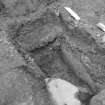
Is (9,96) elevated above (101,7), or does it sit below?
below

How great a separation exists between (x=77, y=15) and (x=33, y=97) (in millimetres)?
2424

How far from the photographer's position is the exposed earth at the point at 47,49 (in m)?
3.51

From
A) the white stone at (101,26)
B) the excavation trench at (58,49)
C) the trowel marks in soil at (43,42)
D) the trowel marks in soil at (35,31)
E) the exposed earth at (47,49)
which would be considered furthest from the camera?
the trowel marks in soil at (35,31)

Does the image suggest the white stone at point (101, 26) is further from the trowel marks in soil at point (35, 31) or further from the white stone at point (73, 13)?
the trowel marks in soil at point (35, 31)

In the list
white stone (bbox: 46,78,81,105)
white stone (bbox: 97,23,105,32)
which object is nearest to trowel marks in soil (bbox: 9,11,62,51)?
white stone (bbox: 97,23,105,32)

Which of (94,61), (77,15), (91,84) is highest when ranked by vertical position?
(77,15)

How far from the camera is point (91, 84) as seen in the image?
411 cm

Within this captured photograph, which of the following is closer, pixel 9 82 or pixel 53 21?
pixel 9 82

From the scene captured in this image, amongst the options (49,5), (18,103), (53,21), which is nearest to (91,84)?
(18,103)

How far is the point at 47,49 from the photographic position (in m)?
4.91

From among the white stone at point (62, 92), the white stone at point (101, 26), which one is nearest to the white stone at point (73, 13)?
the white stone at point (101, 26)

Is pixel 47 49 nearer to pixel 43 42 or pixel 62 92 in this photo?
pixel 43 42

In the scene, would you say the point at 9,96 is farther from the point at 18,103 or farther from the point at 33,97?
the point at 33,97

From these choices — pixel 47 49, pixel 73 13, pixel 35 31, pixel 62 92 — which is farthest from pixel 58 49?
pixel 62 92
